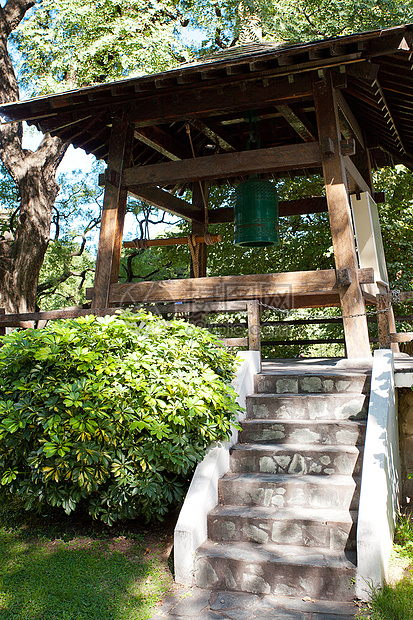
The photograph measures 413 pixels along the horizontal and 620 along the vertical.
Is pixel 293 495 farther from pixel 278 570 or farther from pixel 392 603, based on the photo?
pixel 392 603

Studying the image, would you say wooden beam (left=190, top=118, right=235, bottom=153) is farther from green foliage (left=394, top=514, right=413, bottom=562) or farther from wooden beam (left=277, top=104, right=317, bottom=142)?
green foliage (left=394, top=514, right=413, bottom=562)

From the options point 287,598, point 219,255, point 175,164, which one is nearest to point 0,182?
point 219,255

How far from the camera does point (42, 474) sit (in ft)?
13.4

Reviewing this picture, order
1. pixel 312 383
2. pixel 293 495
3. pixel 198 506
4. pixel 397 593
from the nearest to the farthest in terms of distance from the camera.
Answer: pixel 397 593
pixel 198 506
pixel 293 495
pixel 312 383

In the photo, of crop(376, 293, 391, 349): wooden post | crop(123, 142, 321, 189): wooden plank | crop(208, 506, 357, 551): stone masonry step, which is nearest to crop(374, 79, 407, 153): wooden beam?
crop(123, 142, 321, 189): wooden plank

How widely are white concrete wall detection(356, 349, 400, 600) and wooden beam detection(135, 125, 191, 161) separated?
5.15m

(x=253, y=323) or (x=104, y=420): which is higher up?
(x=253, y=323)

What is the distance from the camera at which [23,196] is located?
12.7 metres

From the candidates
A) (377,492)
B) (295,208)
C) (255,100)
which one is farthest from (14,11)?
(377,492)

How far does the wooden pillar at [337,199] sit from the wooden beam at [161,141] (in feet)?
8.97

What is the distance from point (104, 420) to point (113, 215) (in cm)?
386

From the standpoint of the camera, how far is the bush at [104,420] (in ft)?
13.0

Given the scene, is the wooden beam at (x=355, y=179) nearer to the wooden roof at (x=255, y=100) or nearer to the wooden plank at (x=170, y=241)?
the wooden roof at (x=255, y=100)

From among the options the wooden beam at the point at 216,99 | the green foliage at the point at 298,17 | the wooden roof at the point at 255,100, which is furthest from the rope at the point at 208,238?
the green foliage at the point at 298,17
